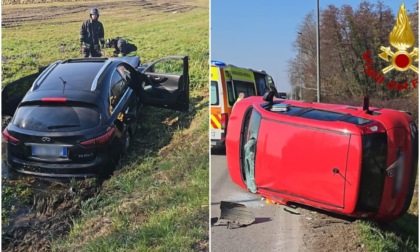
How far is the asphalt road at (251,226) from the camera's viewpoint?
287 centimetres

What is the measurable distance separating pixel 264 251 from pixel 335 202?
1.67 feet

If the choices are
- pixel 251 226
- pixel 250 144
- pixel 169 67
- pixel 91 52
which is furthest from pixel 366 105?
pixel 91 52

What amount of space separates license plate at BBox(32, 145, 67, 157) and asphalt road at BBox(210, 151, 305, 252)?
1014 millimetres

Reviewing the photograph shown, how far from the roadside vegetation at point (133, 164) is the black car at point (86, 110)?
0.26 ft

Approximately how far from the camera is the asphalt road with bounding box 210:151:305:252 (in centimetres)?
287

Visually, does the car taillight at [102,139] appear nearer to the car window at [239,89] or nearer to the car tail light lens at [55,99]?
the car tail light lens at [55,99]

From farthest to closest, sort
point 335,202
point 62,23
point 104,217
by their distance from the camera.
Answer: point 62,23 < point 104,217 < point 335,202

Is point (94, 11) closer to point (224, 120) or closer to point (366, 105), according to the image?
point (224, 120)

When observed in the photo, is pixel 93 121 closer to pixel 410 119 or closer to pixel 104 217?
pixel 104 217

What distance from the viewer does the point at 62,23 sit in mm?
3523

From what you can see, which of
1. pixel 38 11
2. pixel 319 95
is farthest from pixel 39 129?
pixel 319 95

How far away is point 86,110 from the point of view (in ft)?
10.7

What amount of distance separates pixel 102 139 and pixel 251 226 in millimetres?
1166

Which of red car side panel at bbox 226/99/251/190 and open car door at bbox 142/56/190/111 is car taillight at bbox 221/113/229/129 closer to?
red car side panel at bbox 226/99/251/190
